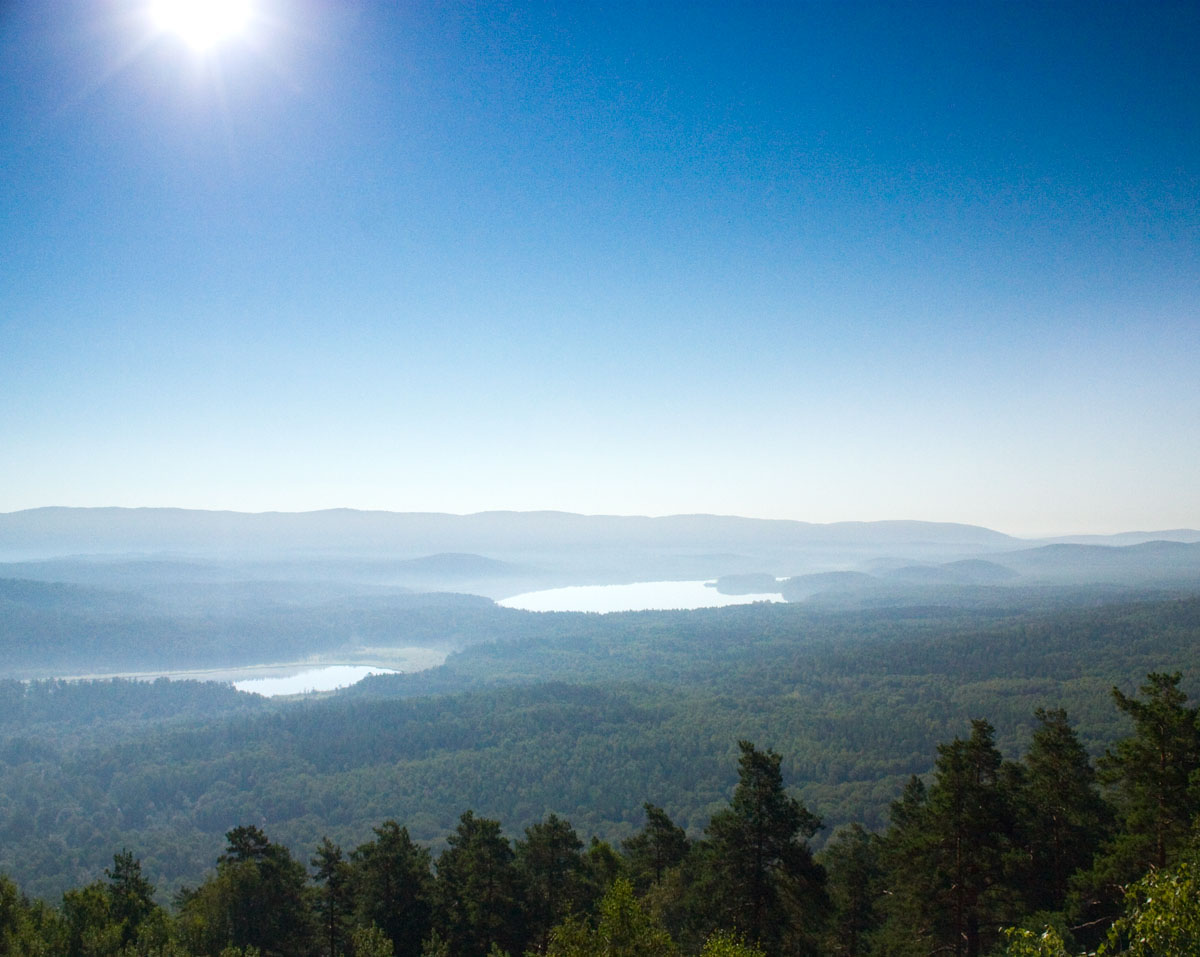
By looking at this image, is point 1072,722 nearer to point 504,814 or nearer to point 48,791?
point 504,814

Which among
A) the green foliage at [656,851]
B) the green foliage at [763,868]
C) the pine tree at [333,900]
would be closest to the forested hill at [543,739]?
the green foliage at [656,851]

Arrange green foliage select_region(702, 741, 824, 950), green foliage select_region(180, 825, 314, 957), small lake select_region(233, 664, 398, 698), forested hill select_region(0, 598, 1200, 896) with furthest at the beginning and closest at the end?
small lake select_region(233, 664, 398, 698) → forested hill select_region(0, 598, 1200, 896) → green foliage select_region(180, 825, 314, 957) → green foliage select_region(702, 741, 824, 950)

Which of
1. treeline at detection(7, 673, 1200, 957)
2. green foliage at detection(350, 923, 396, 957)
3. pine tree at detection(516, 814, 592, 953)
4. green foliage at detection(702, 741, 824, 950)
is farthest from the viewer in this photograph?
pine tree at detection(516, 814, 592, 953)

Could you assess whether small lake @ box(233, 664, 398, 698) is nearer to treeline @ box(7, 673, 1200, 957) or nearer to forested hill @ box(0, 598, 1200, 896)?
forested hill @ box(0, 598, 1200, 896)

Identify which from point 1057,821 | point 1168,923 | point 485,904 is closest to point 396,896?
point 485,904

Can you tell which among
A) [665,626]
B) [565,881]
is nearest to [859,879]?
[565,881]

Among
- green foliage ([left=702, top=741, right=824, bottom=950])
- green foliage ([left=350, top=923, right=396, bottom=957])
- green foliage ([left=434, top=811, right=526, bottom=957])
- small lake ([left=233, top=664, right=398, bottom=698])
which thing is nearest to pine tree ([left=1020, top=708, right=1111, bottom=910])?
green foliage ([left=702, top=741, right=824, bottom=950])

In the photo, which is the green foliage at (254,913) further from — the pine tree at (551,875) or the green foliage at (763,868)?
the green foliage at (763,868)
